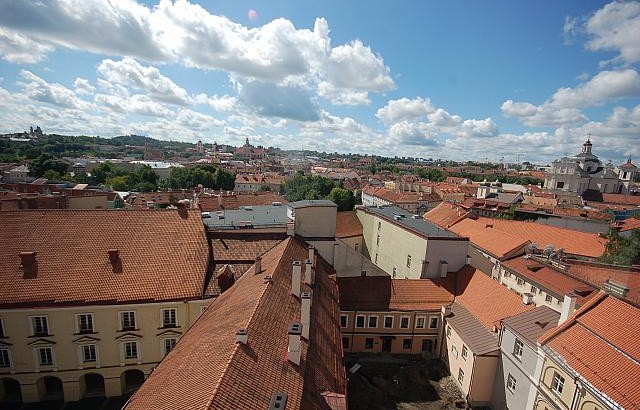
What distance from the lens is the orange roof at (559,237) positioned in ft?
140

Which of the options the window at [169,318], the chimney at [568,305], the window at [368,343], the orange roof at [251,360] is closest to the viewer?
the orange roof at [251,360]

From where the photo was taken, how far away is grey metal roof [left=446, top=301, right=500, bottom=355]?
78.0 feet

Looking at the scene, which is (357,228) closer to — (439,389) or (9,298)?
(439,389)

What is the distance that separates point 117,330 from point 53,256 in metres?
6.21

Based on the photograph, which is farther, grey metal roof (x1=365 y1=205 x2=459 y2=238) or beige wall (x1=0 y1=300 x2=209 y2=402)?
grey metal roof (x1=365 y1=205 x2=459 y2=238)

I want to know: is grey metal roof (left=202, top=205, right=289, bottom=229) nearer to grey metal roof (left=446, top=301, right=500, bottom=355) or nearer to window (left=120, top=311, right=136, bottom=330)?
window (left=120, top=311, right=136, bottom=330)

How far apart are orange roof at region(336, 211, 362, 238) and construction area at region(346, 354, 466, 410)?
65.7 ft

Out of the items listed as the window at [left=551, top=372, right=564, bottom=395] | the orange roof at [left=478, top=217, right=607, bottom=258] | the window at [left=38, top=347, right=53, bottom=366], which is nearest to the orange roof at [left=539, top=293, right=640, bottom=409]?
the window at [left=551, top=372, right=564, bottom=395]

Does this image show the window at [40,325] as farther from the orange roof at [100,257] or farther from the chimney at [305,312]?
the chimney at [305,312]

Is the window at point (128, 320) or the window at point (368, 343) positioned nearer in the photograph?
the window at point (128, 320)

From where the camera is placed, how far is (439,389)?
25.5 meters

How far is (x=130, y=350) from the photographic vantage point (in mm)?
22031

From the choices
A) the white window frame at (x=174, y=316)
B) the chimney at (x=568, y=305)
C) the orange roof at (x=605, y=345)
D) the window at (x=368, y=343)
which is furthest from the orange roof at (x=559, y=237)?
the white window frame at (x=174, y=316)

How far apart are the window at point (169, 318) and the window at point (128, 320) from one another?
1.71 m
